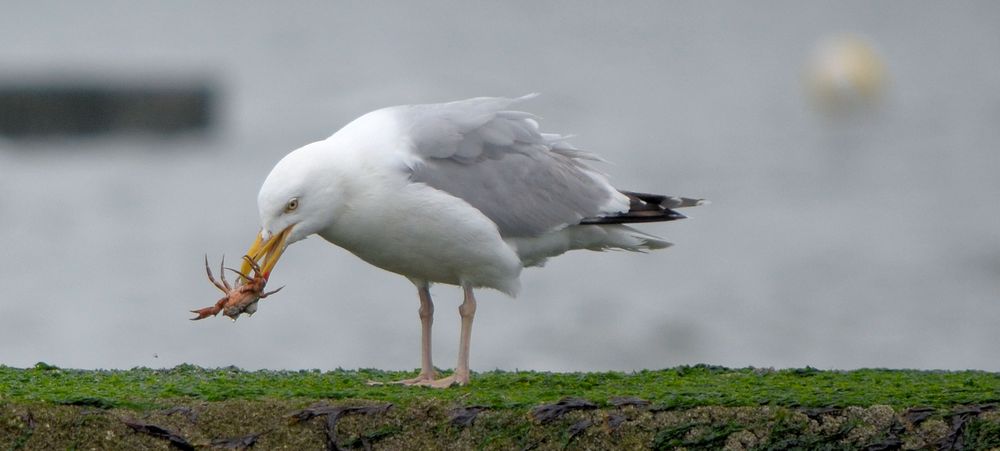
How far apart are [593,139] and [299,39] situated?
8422 mm

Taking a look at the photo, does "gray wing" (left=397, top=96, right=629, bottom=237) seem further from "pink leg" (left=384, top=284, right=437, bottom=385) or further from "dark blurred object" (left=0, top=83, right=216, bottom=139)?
"dark blurred object" (left=0, top=83, right=216, bottom=139)

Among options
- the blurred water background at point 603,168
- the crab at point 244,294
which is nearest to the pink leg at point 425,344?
the crab at point 244,294

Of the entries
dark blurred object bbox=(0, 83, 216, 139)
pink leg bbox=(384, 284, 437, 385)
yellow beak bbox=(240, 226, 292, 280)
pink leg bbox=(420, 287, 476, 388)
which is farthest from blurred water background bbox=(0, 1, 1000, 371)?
yellow beak bbox=(240, 226, 292, 280)

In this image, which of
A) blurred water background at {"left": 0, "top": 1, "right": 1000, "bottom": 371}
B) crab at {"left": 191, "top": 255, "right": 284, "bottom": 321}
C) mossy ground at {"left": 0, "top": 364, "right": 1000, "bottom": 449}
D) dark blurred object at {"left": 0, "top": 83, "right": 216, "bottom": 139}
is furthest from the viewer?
dark blurred object at {"left": 0, "top": 83, "right": 216, "bottom": 139}

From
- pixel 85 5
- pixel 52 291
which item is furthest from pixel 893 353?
pixel 85 5

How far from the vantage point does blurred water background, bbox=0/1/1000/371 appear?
16828 mm

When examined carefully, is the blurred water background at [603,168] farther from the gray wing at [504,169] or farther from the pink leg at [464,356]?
the pink leg at [464,356]

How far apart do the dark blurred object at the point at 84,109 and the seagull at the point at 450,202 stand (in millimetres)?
20118

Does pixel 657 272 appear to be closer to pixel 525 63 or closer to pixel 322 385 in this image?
pixel 525 63

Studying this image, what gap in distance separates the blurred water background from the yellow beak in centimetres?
978

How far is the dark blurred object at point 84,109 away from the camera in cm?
2511

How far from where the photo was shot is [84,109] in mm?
25984

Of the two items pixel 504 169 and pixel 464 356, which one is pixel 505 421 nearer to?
pixel 464 356

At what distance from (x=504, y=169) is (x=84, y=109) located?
2185cm
